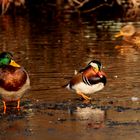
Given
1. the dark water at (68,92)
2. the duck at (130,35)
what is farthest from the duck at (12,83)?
the duck at (130,35)

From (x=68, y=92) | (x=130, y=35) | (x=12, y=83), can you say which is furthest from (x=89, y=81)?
(x=130, y=35)

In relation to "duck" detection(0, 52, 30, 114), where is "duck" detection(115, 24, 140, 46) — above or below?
above

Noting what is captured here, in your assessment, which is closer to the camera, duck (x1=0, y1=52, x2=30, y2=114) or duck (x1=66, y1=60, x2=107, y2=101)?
duck (x1=0, y1=52, x2=30, y2=114)

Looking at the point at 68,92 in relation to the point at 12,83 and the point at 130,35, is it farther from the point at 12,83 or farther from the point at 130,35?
the point at 130,35

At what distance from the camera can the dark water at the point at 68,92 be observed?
9.11 m

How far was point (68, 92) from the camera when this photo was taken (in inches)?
465

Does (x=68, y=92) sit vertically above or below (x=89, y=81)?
below

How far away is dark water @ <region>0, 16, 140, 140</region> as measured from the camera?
359 inches

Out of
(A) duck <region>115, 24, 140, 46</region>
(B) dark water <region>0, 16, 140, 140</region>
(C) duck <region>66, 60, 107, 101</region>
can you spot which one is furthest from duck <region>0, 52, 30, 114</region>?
(A) duck <region>115, 24, 140, 46</region>

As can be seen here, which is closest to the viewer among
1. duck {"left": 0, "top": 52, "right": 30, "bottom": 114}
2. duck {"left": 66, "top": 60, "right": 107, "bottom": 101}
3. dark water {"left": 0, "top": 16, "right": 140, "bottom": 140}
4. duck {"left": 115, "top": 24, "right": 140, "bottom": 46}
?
dark water {"left": 0, "top": 16, "right": 140, "bottom": 140}

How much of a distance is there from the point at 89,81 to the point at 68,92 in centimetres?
90

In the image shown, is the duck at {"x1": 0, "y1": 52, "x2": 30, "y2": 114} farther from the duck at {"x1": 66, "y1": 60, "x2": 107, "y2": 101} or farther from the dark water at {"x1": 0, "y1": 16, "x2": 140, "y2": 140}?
the duck at {"x1": 66, "y1": 60, "x2": 107, "y2": 101}

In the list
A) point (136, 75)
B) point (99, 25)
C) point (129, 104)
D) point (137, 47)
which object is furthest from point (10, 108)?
point (99, 25)

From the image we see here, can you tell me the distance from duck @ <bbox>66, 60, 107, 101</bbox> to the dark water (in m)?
0.17
